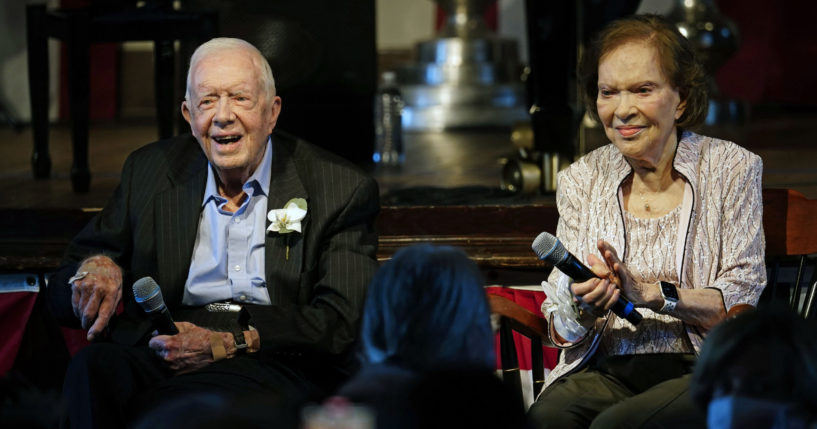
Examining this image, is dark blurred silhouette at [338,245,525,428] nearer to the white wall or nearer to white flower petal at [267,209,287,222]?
white flower petal at [267,209,287,222]

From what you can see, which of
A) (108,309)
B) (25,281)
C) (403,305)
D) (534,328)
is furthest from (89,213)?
(403,305)

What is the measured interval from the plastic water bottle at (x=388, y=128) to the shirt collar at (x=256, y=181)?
254 centimetres

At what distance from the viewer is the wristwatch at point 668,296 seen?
235 cm

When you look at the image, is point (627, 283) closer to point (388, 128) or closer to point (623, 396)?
point (623, 396)

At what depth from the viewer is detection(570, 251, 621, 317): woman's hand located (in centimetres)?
226

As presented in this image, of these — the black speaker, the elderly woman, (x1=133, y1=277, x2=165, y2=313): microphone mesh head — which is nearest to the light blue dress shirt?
(x1=133, y1=277, x2=165, y2=313): microphone mesh head

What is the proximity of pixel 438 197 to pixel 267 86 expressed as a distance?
123 cm

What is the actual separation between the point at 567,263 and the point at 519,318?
0.97 ft

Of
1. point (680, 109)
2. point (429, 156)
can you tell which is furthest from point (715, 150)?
point (429, 156)

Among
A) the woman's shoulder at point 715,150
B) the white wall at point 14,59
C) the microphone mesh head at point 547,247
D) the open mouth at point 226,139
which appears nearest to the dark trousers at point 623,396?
the microphone mesh head at point 547,247

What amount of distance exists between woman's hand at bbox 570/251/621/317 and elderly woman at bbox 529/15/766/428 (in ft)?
0.31

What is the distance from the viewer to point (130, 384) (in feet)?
7.85

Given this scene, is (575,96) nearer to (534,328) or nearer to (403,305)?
(534,328)

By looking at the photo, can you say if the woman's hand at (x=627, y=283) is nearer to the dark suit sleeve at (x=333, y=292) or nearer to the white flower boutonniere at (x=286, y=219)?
the dark suit sleeve at (x=333, y=292)
